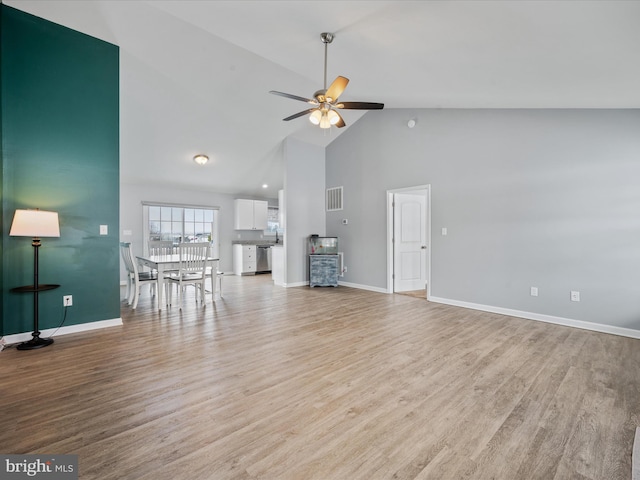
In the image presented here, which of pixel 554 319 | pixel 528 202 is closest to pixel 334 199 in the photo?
pixel 528 202

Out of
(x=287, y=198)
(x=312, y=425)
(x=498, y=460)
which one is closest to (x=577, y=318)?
(x=498, y=460)

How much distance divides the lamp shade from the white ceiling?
2266 mm

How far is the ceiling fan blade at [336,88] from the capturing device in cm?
293

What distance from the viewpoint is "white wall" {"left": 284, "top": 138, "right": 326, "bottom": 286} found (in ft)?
21.5

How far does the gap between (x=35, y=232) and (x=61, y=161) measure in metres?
0.95

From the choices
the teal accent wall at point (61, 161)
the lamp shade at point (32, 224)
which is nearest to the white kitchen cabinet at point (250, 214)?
the teal accent wall at point (61, 161)

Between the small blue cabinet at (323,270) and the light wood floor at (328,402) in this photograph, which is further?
the small blue cabinet at (323,270)

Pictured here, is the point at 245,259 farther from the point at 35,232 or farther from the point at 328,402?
the point at 328,402

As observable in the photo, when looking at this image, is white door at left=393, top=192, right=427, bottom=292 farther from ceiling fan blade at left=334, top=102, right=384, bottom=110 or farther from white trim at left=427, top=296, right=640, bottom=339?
ceiling fan blade at left=334, top=102, right=384, bottom=110

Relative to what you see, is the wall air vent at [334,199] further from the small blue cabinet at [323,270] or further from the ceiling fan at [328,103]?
the ceiling fan at [328,103]

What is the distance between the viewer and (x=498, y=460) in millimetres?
1536

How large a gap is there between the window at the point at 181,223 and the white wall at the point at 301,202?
254cm

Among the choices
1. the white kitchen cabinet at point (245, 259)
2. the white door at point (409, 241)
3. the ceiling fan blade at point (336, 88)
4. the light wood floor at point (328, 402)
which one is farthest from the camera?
the white kitchen cabinet at point (245, 259)

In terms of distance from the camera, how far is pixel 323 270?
21.4ft
